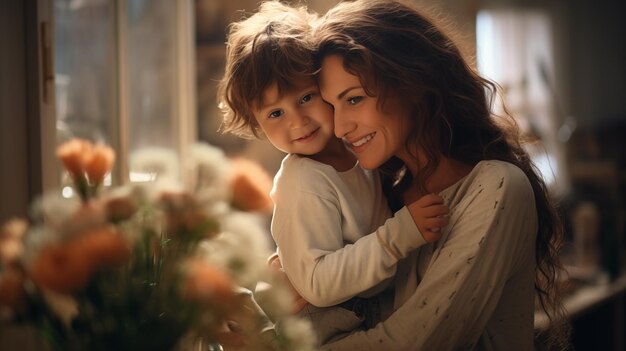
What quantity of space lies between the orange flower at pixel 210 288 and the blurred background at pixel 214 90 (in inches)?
31.9

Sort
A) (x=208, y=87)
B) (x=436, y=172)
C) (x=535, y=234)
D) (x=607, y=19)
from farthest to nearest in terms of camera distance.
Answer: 1. (x=607, y=19)
2. (x=208, y=87)
3. (x=436, y=172)
4. (x=535, y=234)

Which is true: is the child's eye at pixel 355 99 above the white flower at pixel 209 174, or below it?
above

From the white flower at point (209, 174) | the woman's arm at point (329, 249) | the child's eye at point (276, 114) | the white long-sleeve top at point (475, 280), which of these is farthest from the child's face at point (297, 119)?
the white flower at point (209, 174)

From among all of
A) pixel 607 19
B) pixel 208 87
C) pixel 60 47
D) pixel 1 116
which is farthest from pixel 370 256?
pixel 607 19

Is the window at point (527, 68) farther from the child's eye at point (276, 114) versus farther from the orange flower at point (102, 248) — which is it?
the orange flower at point (102, 248)

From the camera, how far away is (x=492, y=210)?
1.06 m

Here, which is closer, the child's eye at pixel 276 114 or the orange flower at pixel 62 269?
the orange flower at pixel 62 269

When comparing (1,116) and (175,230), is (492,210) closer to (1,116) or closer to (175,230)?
(175,230)

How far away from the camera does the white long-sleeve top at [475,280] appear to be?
3.36 feet

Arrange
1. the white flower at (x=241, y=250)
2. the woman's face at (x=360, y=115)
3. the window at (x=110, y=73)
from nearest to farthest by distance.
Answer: the white flower at (x=241, y=250) → the woman's face at (x=360, y=115) → the window at (x=110, y=73)

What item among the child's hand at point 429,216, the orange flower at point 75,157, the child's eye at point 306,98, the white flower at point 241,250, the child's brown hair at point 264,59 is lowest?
the child's hand at point 429,216

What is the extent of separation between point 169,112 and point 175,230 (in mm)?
1789

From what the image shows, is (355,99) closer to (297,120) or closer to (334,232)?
(297,120)

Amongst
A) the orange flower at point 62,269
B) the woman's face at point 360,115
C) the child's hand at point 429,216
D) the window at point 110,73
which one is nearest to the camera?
the orange flower at point 62,269
